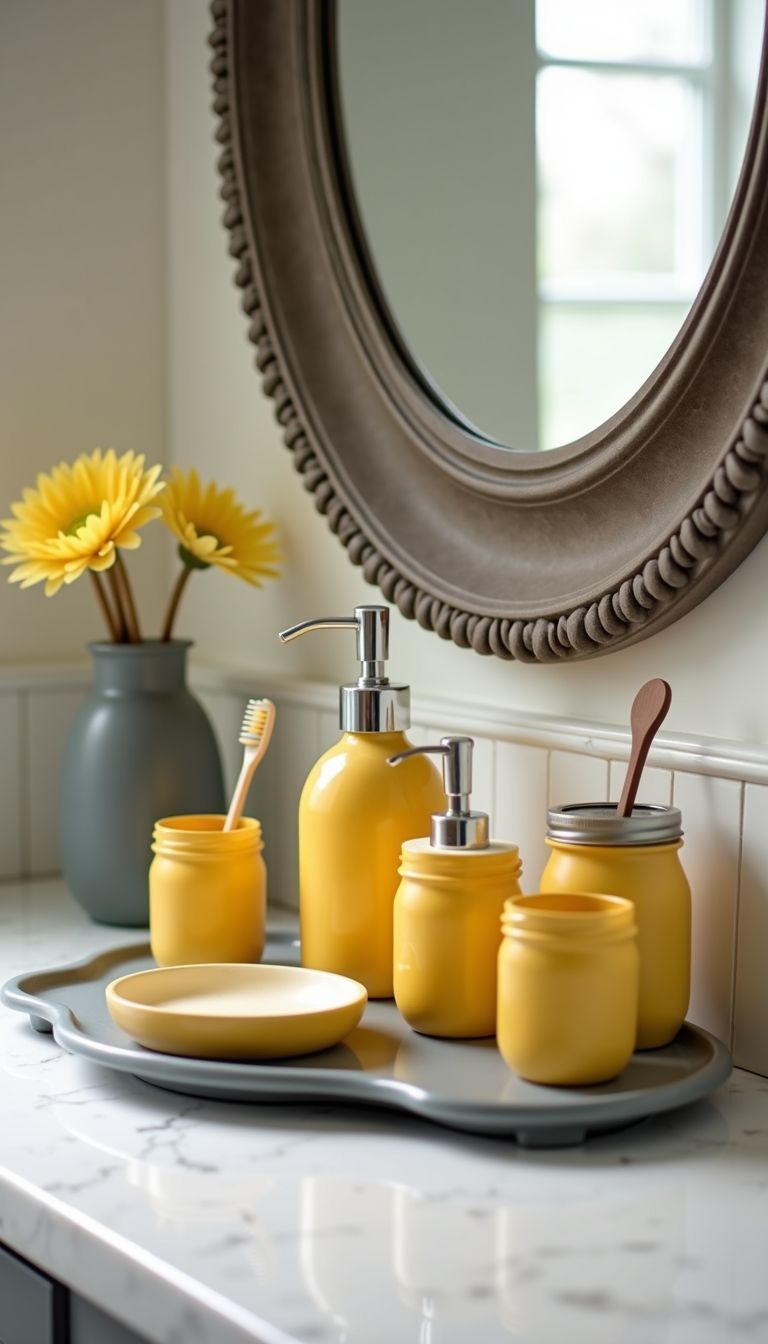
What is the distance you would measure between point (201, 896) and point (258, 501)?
511 millimetres

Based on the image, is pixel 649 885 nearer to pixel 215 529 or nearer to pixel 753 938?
pixel 753 938

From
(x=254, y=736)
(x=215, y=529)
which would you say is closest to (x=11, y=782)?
(x=215, y=529)

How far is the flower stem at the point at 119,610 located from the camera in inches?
52.9

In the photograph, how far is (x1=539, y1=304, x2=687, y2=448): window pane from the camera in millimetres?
984

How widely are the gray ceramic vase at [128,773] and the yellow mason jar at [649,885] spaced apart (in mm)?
489

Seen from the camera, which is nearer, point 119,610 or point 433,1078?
point 433,1078

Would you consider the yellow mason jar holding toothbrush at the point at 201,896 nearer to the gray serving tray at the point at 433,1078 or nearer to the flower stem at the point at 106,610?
the gray serving tray at the point at 433,1078

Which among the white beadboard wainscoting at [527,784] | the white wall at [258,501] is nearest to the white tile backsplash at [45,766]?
the white beadboard wainscoting at [527,784]

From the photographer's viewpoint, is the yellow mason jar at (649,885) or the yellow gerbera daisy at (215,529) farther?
the yellow gerbera daisy at (215,529)

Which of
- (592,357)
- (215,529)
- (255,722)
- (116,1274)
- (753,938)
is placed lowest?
(116,1274)

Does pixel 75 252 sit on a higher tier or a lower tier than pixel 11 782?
higher

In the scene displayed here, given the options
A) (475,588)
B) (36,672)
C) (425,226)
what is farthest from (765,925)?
(36,672)

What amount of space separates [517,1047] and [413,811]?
0.22m

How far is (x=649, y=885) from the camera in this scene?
2.97ft
